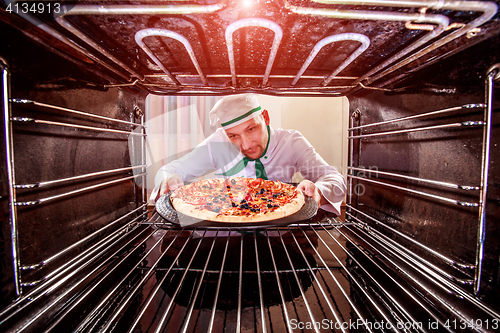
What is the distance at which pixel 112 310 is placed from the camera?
617 mm

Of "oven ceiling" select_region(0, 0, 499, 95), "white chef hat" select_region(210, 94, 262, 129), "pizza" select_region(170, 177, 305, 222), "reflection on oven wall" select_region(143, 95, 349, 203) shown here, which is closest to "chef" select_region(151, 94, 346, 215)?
"white chef hat" select_region(210, 94, 262, 129)

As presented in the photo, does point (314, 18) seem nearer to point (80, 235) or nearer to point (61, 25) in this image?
point (61, 25)

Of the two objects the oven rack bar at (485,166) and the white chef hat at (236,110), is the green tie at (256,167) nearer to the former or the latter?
the white chef hat at (236,110)

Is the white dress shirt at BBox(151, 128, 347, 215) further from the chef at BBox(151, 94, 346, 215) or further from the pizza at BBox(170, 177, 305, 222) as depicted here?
the pizza at BBox(170, 177, 305, 222)

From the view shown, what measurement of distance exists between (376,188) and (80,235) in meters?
1.46

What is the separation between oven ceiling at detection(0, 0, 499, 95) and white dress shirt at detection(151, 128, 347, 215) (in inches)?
41.5

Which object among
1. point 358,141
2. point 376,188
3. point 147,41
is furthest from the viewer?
point 358,141

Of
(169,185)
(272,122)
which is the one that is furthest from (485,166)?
(272,122)

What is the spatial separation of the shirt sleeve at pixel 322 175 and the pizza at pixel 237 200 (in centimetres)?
26

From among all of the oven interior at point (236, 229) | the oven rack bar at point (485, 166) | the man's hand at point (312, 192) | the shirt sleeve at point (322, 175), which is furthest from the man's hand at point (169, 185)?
the oven rack bar at point (485, 166)

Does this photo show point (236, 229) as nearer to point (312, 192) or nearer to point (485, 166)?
point (485, 166)

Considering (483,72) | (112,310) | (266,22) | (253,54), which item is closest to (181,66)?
(253,54)

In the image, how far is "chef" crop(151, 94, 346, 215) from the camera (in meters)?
1.68

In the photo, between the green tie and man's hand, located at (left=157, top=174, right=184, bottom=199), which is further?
the green tie
